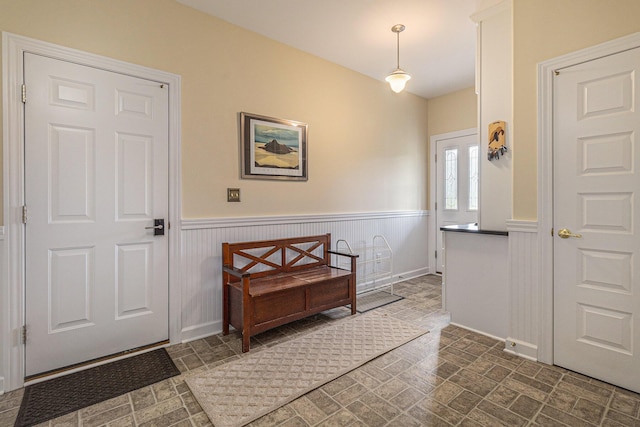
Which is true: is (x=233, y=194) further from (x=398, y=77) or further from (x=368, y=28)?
(x=368, y=28)

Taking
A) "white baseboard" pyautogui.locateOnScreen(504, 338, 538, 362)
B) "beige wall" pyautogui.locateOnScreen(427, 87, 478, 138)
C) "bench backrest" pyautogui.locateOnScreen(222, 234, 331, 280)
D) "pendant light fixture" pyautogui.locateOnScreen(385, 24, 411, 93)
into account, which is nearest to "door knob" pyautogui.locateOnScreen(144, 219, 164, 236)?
"bench backrest" pyautogui.locateOnScreen(222, 234, 331, 280)

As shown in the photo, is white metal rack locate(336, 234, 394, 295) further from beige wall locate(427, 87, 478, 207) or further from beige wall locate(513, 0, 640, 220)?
beige wall locate(513, 0, 640, 220)

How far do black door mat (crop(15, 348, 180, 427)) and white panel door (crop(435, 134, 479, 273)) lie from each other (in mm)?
4288

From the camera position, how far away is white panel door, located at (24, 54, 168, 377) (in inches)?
86.6

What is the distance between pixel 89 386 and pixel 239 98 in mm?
2604

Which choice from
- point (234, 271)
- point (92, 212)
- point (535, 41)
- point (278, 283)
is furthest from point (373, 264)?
point (92, 212)

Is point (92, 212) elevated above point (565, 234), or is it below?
above

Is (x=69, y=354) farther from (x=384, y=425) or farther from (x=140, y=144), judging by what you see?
(x=384, y=425)

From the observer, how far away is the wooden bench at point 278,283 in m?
2.70

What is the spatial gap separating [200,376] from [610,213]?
9.83ft

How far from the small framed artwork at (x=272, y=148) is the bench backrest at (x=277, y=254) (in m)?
0.69

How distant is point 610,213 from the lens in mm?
2113

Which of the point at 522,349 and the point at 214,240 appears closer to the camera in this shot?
the point at 522,349

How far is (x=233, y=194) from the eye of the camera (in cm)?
310
